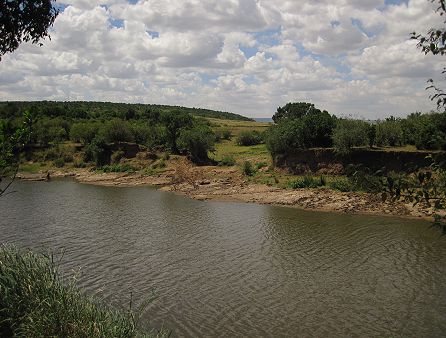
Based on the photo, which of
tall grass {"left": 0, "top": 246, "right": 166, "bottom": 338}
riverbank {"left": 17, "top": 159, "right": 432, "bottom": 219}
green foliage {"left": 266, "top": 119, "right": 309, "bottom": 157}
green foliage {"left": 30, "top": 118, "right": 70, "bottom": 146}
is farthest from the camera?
green foliage {"left": 30, "top": 118, "right": 70, "bottom": 146}

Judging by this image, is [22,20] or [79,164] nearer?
[22,20]

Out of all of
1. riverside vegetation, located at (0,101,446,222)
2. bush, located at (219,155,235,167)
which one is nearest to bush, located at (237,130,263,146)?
riverside vegetation, located at (0,101,446,222)

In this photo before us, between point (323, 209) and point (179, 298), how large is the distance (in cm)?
2110

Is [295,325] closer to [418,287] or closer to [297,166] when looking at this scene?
[418,287]

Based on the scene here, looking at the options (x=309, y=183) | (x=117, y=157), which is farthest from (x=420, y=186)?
(x=117, y=157)

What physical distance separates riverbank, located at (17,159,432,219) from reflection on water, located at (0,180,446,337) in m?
2.23

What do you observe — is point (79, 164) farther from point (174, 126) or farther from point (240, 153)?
point (240, 153)

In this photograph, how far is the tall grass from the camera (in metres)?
10.3

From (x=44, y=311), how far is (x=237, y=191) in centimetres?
3346

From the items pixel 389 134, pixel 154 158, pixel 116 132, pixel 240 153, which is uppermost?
pixel 389 134

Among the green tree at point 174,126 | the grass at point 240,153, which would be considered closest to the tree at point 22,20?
the grass at point 240,153

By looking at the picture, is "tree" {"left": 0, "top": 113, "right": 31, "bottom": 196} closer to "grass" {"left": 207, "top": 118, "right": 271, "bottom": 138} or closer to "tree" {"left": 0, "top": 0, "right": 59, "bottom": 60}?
"tree" {"left": 0, "top": 0, "right": 59, "bottom": 60}

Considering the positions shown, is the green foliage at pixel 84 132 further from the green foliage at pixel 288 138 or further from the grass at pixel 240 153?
the green foliage at pixel 288 138

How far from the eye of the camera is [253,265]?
71.6 ft
